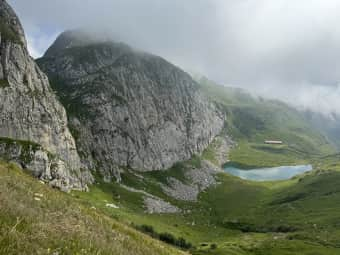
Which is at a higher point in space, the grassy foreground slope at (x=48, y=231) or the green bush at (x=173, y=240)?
the grassy foreground slope at (x=48, y=231)

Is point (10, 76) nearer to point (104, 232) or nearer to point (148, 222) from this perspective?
point (148, 222)

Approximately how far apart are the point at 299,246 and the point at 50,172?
119 metres

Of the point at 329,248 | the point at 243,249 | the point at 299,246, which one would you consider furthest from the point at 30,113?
the point at 329,248

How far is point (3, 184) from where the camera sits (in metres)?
18.2

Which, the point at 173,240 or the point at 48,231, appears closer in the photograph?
the point at 48,231

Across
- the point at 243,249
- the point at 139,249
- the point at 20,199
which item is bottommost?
the point at 243,249

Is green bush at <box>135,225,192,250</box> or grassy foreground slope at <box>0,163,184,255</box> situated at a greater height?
grassy foreground slope at <box>0,163,184,255</box>

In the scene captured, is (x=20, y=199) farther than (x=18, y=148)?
No

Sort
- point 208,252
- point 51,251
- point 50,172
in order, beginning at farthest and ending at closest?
point 50,172
point 208,252
point 51,251

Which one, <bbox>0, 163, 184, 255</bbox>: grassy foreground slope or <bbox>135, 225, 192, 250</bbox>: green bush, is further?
<bbox>135, 225, 192, 250</bbox>: green bush

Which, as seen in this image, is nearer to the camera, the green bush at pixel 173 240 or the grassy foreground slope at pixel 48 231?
the grassy foreground slope at pixel 48 231

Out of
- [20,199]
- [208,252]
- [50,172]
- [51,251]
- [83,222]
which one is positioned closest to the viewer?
[51,251]

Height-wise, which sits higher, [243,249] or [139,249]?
[139,249]

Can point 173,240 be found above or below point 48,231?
below
